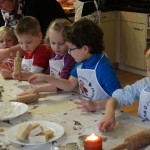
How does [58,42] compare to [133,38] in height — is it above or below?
above

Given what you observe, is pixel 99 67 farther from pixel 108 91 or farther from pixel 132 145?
pixel 132 145

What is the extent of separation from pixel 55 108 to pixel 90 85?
28 centimetres

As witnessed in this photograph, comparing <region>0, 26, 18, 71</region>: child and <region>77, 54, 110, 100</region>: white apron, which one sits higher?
<region>0, 26, 18, 71</region>: child

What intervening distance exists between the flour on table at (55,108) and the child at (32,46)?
583mm

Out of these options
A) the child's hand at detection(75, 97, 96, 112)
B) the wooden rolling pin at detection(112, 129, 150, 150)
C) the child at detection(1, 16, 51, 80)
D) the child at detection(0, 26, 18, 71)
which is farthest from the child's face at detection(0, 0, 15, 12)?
the wooden rolling pin at detection(112, 129, 150, 150)

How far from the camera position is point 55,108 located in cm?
171

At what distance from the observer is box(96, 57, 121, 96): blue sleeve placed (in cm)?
179

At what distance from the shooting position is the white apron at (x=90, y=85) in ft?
6.14

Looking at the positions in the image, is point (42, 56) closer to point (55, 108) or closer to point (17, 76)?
point (17, 76)

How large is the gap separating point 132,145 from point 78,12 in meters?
3.15

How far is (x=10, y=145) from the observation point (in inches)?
53.0

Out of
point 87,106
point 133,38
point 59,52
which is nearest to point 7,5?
point 59,52

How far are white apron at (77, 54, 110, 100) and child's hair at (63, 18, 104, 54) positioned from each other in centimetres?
9

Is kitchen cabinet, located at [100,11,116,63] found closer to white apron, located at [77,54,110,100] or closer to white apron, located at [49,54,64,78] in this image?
white apron, located at [49,54,64,78]
